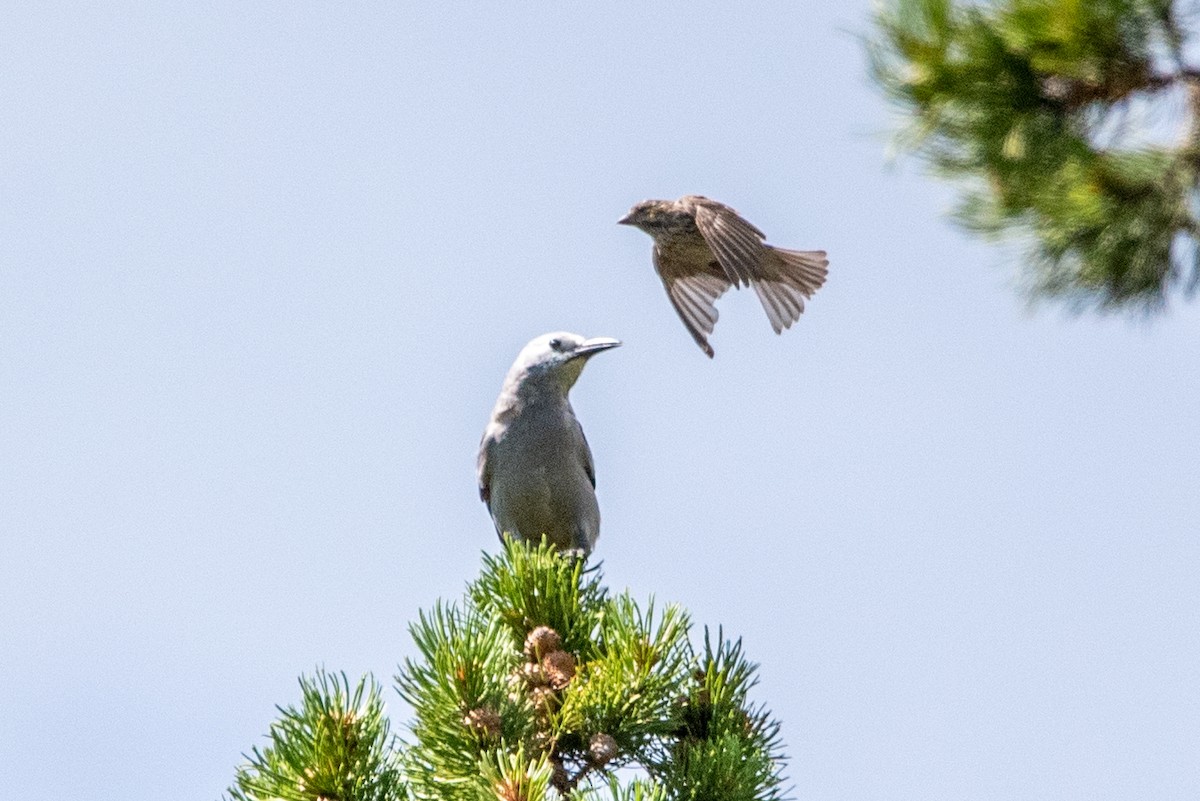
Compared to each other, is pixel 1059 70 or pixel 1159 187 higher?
pixel 1059 70

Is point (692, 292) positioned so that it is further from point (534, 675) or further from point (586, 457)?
point (534, 675)

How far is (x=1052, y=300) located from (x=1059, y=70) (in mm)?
453

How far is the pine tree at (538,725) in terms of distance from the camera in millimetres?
3951

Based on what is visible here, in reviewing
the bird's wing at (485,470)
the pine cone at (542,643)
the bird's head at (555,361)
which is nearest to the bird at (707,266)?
the bird's head at (555,361)

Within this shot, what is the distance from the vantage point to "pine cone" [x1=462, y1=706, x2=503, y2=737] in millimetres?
3930

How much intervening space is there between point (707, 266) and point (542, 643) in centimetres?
514

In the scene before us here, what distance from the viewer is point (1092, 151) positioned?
2.56 m

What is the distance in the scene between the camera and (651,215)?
9.35 m

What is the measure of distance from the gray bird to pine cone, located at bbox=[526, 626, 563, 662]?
3.53 metres

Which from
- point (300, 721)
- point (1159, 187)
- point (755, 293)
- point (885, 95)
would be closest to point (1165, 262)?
point (1159, 187)

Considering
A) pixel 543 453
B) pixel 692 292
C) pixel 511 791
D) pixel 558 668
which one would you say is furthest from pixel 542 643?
pixel 692 292

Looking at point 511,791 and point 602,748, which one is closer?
point 511,791

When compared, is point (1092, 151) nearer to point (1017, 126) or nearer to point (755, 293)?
point (1017, 126)

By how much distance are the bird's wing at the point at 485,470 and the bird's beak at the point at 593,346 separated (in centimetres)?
76
